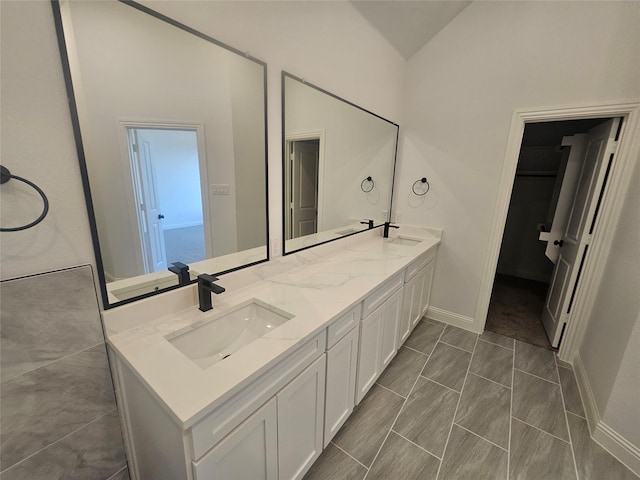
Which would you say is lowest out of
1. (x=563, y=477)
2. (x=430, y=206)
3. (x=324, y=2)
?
(x=563, y=477)

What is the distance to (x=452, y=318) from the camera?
2.88 meters

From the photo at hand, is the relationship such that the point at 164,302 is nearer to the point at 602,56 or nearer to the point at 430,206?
the point at 430,206

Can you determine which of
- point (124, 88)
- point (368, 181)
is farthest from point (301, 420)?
point (368, 181)

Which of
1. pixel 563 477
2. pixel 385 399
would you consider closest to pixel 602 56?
pixel 563 477

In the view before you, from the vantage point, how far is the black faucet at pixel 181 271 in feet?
3.96

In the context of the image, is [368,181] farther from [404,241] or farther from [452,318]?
[452,318]

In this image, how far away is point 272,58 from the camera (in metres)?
1.45

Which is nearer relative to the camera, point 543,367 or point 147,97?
point 147,97

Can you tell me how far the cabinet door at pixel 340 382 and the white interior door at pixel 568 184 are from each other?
2566mm

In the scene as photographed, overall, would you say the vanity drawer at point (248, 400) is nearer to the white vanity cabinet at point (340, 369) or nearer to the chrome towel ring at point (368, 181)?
the white vanity cabinet at point (340, 369)

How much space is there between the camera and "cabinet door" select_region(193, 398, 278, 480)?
2.67 ft

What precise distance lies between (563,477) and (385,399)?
98 centimetres

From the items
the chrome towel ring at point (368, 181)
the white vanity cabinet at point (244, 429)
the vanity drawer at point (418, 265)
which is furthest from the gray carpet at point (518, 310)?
the white vanity cabinet at point (244, 429)

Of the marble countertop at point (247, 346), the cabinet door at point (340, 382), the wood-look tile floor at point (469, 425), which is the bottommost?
the wood-look tile floor at point (469, 425)
